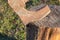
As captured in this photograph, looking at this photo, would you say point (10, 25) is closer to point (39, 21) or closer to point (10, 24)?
point (10, 24)

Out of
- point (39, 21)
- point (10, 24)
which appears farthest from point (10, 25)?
point (39, 21)

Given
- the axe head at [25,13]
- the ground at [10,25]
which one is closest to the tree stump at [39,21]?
the axe head at [25,13]

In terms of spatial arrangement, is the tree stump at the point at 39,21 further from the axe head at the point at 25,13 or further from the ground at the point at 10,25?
the ground at the point at 10,25

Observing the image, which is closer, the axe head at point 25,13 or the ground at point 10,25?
the axe head at point 25,13

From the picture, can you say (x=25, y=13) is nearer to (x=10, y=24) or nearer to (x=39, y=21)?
(x=39, y=21)

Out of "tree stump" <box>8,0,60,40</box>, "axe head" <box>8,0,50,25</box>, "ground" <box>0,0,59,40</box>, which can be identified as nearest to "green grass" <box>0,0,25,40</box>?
"ground" <box>0,0,59,40</box>

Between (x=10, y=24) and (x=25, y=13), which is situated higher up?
(x=25, y=13)

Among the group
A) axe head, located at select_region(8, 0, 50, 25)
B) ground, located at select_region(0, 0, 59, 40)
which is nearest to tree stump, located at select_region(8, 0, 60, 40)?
axe head, located at select_region(8, 0, 50, 25)

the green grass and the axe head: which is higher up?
the axe head

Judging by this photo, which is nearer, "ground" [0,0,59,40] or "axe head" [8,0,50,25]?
"axe head" [8,0,50,25]

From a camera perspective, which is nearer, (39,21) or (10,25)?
(39,21)

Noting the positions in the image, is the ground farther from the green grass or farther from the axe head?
the axe head

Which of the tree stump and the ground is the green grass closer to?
the ground
